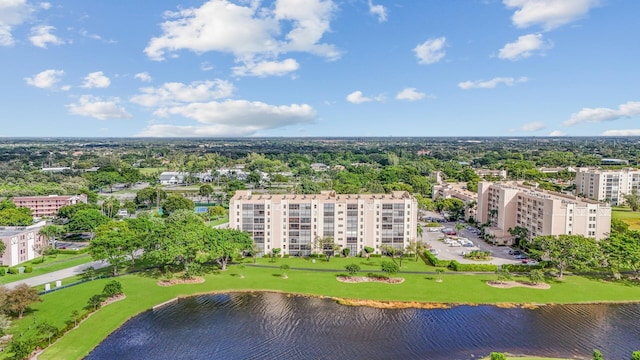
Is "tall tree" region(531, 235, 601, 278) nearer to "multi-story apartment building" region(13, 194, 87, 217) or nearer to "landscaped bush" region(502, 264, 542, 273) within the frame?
"landscaped bush" region(502, 264, 542, 273)

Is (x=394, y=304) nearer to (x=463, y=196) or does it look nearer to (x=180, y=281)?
(x=180, y=281)

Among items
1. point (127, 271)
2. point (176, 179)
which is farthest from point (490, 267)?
point (176, 179)

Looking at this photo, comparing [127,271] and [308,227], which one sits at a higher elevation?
[308,227]

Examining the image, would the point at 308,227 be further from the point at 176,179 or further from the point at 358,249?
the point at 176,179

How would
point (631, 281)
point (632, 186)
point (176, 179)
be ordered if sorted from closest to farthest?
1. point (631, 281)
2. point (632, 186)
3. point (176, 179)

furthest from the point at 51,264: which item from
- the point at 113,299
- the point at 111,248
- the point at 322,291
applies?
the point at 322,291

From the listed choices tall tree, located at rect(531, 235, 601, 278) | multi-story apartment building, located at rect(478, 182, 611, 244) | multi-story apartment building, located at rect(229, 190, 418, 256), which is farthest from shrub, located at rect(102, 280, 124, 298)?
multi-story apartment building, located at rect(478, 182, 611, 244)

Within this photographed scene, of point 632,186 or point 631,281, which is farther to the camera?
point 632,186
